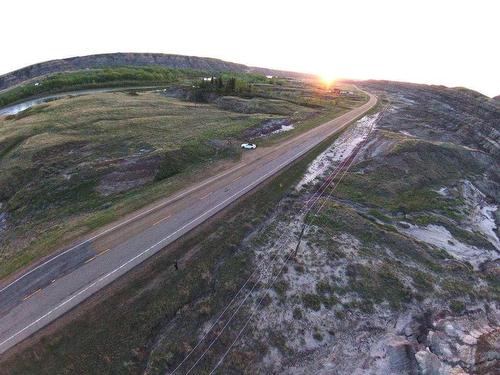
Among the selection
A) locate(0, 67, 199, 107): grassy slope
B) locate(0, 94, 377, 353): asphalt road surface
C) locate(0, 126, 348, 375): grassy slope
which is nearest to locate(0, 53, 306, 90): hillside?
locate(0, 67, 199, 107): grassy slope

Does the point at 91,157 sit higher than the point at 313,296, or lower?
higher

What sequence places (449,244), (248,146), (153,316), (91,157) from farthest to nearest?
1. (248,146)
2. (91,157)
3. (449,244)
4. (153,316)

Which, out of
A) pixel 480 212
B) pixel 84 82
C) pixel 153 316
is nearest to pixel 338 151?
pixel 480 212

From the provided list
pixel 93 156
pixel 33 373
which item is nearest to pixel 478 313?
pixel 33 373

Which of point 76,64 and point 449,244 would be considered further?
point 76,64

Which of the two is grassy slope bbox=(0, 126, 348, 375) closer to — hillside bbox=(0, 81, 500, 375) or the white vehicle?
hillside bbox=(0, 81, 500, 375)

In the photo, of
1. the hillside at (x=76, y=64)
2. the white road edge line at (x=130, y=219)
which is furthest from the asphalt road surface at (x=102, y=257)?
the hillside at (x=76, y=64)

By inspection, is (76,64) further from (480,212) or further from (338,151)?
(480,212)
